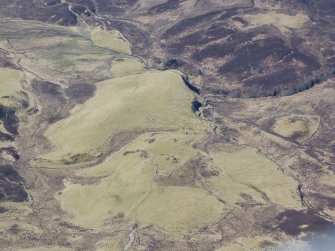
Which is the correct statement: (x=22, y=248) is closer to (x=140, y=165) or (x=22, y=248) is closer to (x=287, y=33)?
(x=140, y=165)

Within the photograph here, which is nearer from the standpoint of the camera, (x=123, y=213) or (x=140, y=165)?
(x=123, y=213)

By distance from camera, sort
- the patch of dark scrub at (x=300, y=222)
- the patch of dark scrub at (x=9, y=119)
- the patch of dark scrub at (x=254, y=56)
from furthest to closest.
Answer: the patch of dark scrub at (x=254, y=56) < the patch of dark scrub at (x=9, y=119) < the patch of dark scrub at (x=300, y=222)

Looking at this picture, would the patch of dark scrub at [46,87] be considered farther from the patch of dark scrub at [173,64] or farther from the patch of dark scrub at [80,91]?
the patch of dark scrub at [173,64]

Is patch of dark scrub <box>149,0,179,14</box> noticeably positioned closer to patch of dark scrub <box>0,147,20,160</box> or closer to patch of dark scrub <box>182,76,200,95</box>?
patch of dark scrub <box>182,76,200,95</box>

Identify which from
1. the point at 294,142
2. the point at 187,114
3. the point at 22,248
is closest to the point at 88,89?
the point at 187,114

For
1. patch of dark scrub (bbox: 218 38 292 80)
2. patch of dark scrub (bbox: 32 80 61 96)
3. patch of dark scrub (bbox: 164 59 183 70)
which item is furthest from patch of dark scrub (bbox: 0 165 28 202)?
patch of dark scrub (bbox: 218 38 292 80)

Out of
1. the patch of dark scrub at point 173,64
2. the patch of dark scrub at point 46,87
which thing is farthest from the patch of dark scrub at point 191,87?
the patch of dark scrub at point 46,87
